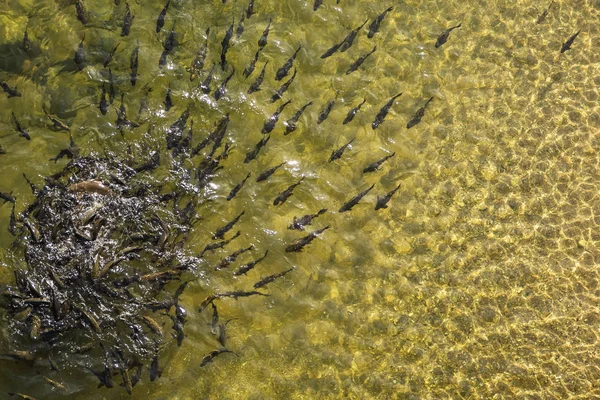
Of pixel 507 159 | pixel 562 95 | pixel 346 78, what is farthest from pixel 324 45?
pixel 562 95

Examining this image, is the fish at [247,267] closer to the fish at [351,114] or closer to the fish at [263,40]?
the fish at [351,114]

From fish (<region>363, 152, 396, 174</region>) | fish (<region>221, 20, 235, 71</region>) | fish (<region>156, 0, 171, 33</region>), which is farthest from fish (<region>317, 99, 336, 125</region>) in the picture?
fish (<region>156, 0, 171, 33</region>)

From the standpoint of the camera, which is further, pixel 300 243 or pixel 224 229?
pixel 300 243

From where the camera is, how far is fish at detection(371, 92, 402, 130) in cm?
989

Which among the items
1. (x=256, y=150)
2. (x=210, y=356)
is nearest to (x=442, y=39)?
(x=256, y=150)

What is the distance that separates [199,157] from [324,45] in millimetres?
3255

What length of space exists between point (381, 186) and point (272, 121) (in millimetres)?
2212

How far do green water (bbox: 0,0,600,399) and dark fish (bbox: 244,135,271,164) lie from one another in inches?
5.1

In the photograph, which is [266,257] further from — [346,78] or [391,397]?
[346,78]

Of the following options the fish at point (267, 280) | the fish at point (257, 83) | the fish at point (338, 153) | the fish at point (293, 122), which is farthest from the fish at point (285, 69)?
the fish at point (267, 280)

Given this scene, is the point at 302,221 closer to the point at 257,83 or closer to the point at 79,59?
the point at 257,83

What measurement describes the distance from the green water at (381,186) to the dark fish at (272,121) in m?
0.14

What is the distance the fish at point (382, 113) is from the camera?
32.5 ft

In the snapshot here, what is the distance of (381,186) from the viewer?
9516 mm
